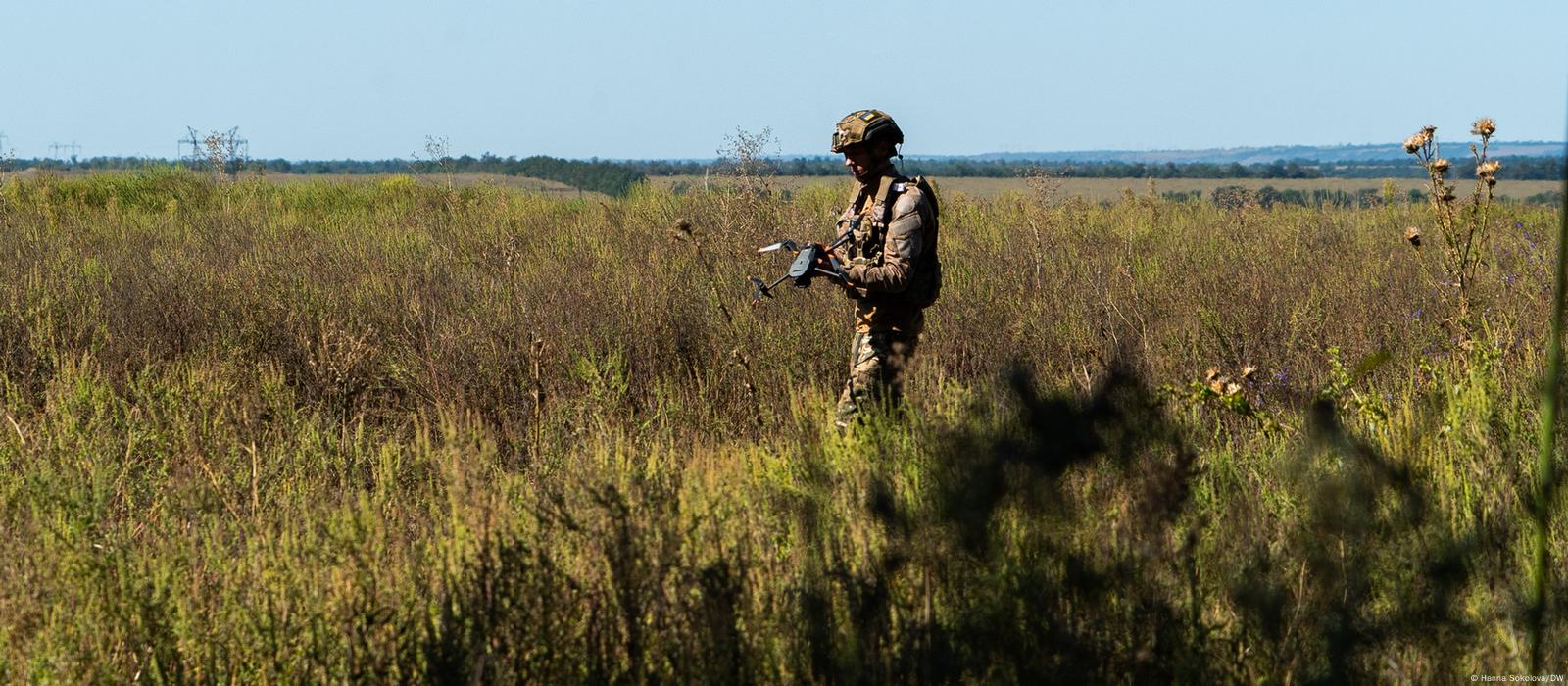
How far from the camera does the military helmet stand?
15.0 ft

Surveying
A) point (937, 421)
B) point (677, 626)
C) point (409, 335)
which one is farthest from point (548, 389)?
point (677, 626)

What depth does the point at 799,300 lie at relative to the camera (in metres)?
7.11

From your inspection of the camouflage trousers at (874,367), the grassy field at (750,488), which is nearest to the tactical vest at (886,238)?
the camouflage trousers at (874,367)

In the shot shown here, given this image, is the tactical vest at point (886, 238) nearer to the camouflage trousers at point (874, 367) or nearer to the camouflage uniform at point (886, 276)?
the camouflage uniform at point (886, 276)

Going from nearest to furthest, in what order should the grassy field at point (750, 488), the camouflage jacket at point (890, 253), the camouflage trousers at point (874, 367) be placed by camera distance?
1. the grassy field at point (750, 488)
2. the camouflage jacket at point (890, 253)
3. the camouflage trousers at point (874, 367)

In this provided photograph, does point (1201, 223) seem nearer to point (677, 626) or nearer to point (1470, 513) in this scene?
point (1470, 513)

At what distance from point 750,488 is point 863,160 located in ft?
4.57

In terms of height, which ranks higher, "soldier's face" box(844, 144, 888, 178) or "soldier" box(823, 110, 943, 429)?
"soldier's face" box(844, 144, 888, 178)

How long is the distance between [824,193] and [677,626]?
11067mm

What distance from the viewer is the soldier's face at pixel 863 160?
4.61m

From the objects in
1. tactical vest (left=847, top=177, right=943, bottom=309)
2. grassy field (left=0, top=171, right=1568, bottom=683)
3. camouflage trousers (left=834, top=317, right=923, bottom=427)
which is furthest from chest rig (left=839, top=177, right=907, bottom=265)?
grassy field (left=0, top=171, right=1568, bottom=683)

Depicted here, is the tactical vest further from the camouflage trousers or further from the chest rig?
the camouflage trousers

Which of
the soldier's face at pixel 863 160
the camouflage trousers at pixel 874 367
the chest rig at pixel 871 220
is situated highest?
the soldier's face at pixel 863 160

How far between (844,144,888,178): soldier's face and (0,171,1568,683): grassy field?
2.37 feet
